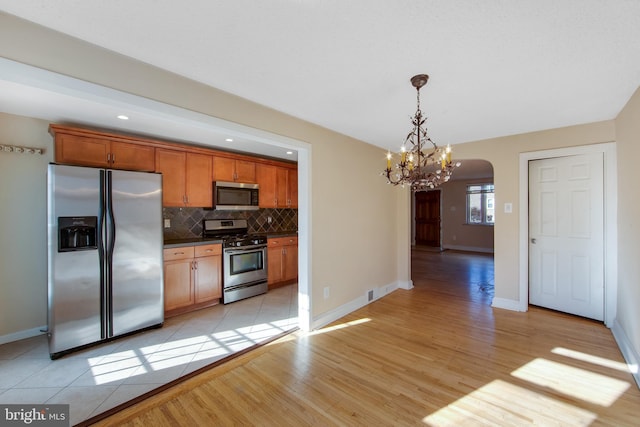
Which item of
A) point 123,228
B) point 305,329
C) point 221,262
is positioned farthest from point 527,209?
point 123,228

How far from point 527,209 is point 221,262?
Result: 171 inches

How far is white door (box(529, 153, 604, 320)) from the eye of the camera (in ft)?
10.1

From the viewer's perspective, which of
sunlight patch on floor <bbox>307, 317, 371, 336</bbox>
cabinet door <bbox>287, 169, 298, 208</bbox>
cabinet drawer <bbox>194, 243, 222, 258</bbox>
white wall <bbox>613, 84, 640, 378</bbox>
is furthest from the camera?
cabinet door <bbox>287, 169, 298, 208</bbox>

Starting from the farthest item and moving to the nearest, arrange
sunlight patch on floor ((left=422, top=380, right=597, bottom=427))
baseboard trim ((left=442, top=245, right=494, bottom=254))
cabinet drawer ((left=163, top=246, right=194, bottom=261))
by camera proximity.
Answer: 1. baseboard trim ((left=442, top=245, right=494, bottom=254))
2. cabinet drawer ((left=163, top=246, right=194, bottom=261))
3. sunlight patch on floor ((left=422, top=380, right=597, bottom=427))

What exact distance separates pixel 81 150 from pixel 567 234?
19.2ft

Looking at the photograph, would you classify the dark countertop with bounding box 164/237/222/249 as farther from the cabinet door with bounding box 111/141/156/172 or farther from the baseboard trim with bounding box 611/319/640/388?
the baseboard trim with bounding box 611/319/640/388

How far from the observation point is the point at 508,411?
1777mm

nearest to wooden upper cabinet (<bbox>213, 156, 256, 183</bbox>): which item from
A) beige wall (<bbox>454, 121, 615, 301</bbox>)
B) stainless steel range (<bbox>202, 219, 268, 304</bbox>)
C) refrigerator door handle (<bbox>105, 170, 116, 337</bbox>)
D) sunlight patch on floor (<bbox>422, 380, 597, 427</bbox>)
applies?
stainless steel range (<bbox>202, 219, 268, 304</bbox>)

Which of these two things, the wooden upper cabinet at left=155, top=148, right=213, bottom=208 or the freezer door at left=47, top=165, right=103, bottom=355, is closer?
the freezer door at left=47, top=165, right=103, bottom=355

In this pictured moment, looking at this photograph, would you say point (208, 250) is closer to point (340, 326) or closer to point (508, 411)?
point (340, 326)

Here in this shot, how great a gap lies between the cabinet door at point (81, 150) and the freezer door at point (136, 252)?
534mm

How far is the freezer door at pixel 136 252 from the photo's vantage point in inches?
105

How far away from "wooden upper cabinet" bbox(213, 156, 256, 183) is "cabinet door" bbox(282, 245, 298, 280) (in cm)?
140

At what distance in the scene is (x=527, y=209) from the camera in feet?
11.5
